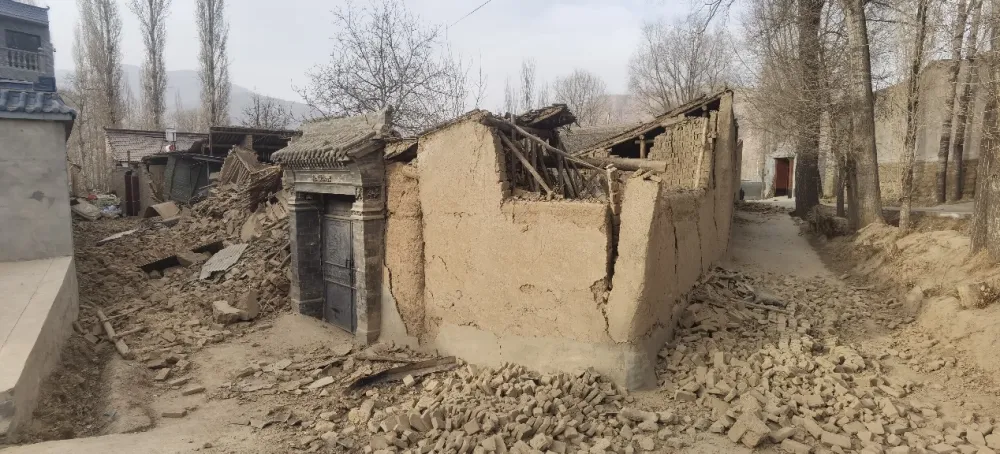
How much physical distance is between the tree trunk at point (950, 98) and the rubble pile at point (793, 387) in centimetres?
634

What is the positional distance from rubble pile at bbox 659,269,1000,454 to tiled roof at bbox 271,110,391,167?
5073mm

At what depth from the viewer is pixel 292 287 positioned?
34.7 ft

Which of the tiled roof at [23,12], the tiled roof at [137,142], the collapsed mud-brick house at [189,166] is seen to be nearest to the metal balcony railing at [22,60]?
the tiled roof at [23,12]

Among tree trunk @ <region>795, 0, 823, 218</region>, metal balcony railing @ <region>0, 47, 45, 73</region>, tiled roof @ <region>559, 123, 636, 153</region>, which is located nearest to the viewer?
tree trunk @ <region>795, 0, 823, 218</region>

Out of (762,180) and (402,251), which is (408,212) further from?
(762,180)

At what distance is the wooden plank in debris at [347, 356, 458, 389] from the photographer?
728 cm

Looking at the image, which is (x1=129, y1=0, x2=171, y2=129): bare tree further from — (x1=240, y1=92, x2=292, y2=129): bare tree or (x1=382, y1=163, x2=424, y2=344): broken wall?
(x1=382, y1=163, x2=424, y2=344): broken wall

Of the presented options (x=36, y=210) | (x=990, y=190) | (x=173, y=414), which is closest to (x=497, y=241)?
(x=173, y=414)

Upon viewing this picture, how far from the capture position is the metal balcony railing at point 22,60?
21.2 metres

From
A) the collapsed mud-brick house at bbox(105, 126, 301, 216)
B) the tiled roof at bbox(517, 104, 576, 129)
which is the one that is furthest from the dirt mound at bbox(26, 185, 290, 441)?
the tiled roof at bbox(517, 104, 576, 129)

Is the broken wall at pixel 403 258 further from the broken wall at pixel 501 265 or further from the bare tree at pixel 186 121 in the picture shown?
the bare tree at pixel 186 121

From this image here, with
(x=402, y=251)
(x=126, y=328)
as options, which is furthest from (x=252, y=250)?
(x=402, y=251)

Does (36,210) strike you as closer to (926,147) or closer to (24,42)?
(24,42)

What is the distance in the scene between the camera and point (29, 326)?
6.82 meters
